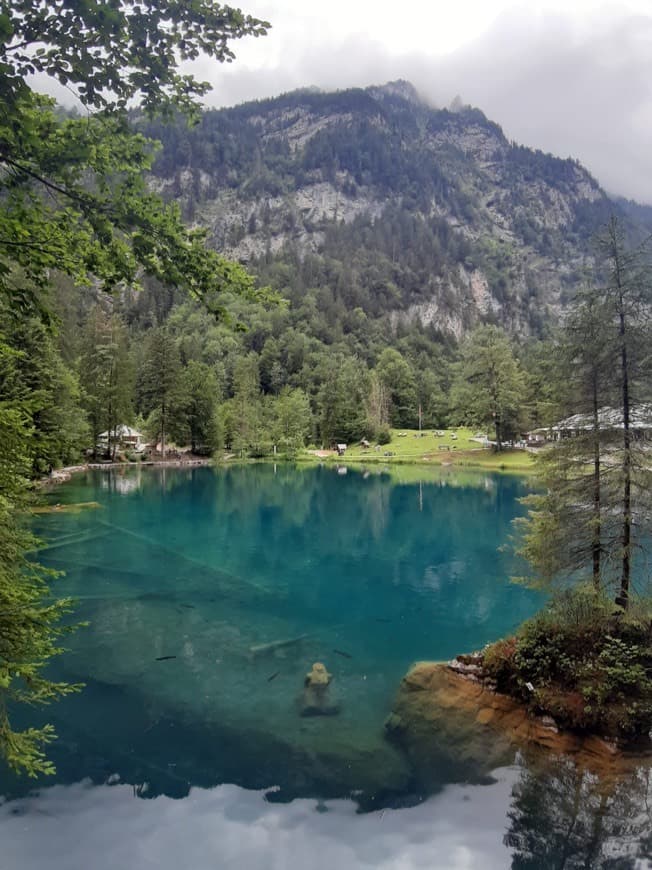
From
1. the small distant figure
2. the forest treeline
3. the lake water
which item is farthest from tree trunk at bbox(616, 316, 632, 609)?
the small distant figure

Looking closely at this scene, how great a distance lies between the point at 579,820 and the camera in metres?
7.82

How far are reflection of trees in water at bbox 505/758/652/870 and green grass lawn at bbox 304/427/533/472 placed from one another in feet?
159

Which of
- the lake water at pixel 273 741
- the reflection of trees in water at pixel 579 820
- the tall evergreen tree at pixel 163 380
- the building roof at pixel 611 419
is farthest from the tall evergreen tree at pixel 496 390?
the reflection of trees in water at pixel 579 820

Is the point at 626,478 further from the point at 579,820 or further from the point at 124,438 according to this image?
the point at 124,438

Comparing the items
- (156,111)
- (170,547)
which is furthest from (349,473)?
(156,111)

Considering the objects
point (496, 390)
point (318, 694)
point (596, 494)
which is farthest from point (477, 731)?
point (496, 390)

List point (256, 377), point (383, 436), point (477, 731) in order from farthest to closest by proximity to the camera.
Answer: point (256, 377), point (383, 436), point (477, 731)

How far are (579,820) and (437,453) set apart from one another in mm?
66665

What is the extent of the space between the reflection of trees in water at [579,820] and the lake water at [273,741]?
3 centimetres

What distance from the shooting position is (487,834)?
7848 millimetres

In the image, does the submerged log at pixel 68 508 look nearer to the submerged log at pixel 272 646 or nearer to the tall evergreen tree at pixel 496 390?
the submerged log at pixel 272 646

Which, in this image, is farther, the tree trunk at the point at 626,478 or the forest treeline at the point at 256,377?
the forest treeline at the point at 256,377

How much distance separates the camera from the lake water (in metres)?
7.56

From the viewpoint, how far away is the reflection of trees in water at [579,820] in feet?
23.8
